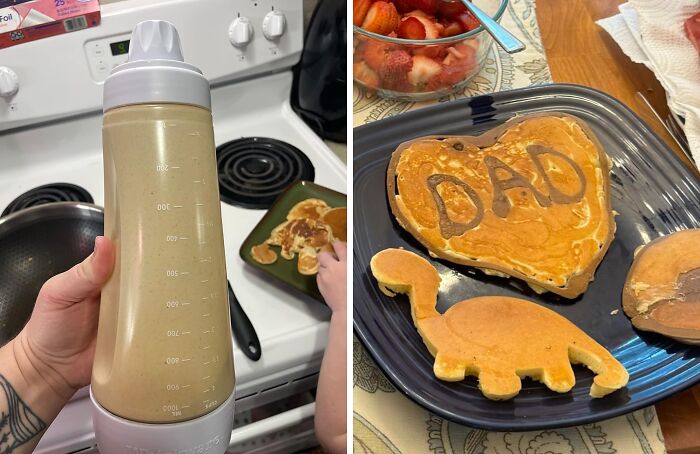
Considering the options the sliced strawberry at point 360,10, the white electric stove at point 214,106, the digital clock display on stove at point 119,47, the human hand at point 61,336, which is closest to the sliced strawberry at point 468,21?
the sliced strawberry at point 360,10

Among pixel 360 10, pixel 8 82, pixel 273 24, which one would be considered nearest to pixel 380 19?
pixel 360 10

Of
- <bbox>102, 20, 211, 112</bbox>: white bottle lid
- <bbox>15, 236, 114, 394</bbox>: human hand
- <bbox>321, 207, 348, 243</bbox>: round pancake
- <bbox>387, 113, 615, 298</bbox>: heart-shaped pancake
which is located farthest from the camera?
<bbox>321, 207, 348, 243</bbox>: round pancake

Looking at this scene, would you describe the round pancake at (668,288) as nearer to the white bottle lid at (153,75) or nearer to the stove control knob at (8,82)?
the white bottle lid at (153,75)

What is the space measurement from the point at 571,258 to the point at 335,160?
0.33 metres

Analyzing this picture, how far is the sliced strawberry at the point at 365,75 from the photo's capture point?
2.00 ft

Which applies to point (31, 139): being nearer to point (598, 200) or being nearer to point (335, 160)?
point (335, 160)

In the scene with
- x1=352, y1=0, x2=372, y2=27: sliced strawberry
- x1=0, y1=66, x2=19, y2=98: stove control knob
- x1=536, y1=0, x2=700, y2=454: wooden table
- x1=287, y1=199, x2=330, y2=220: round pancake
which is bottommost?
x1=287, y1=199, x2=330, y2=220: round pancake

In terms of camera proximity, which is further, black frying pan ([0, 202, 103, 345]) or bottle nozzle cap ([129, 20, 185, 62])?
black frying pan ([0, 202, 103, 345])

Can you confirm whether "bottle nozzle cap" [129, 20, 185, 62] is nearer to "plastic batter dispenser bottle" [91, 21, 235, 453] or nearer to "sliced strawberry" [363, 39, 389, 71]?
"plastic batter dispenser bottle" [91, 21, 235, 453]

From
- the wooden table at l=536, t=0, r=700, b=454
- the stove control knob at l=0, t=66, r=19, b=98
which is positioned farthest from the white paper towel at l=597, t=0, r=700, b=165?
the stove control knob at l=0, t=66, r=19, b=98

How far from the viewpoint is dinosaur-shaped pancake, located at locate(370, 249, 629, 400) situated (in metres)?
0.45

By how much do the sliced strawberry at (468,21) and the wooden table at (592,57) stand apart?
5.1 inches

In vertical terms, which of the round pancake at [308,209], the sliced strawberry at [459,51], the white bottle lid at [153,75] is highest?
the white bottle lid at [153,75]

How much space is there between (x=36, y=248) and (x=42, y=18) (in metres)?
0.23
